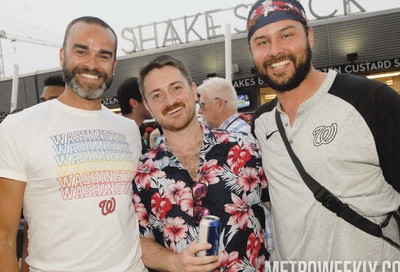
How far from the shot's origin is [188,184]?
2.05m

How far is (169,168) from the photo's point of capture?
2.12 metres

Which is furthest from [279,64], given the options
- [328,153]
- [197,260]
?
[197,260]

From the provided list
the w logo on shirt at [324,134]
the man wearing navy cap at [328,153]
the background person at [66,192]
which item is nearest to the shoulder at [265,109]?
the man wearing navy cap at [328,153]

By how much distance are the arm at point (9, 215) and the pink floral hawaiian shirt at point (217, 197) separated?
0.65 meters

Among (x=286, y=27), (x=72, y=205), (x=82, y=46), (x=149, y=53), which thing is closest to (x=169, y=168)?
(x=72, y=205)

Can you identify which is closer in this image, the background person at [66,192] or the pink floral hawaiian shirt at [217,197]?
the background person at [66,192]

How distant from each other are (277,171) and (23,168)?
54.4 inches

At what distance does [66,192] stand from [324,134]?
4.64 feet

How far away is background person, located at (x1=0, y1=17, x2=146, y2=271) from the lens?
1.83m

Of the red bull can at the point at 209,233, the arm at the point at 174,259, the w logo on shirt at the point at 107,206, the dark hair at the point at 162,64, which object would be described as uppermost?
the dark hair at the point at 162,64

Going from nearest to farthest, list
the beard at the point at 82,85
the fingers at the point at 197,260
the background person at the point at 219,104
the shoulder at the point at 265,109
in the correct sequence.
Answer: the fingers at the point at 197,260
the beard at the point at 82,85
the shoulder at the point at 265,109
the background person at the point at 219,104

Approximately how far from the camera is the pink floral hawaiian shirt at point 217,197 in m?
1.95

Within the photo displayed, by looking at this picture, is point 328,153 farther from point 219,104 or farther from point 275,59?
point 219,104

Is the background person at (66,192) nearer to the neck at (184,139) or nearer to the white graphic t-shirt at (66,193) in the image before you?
the white graphic t-shirt at (66,193)
